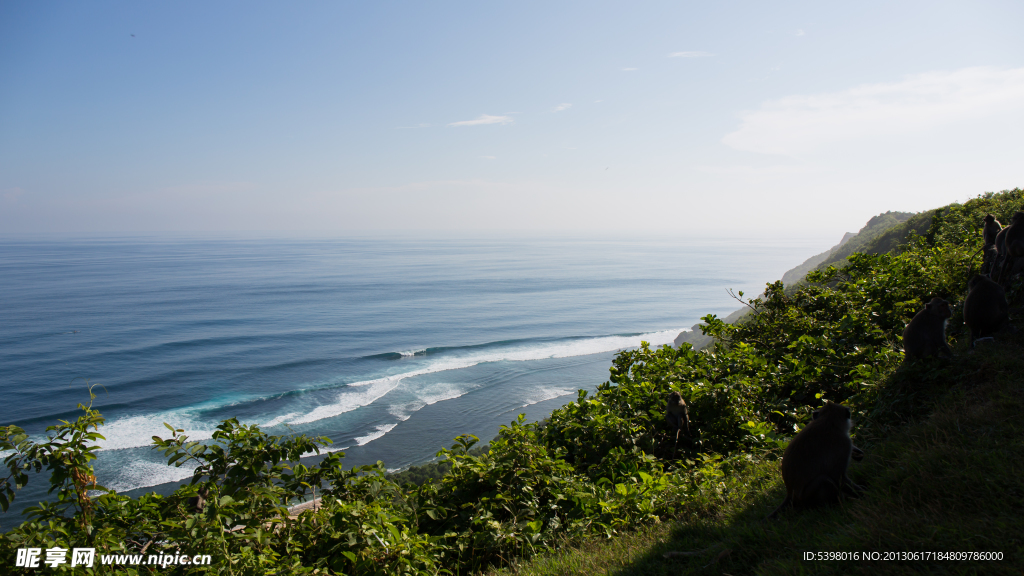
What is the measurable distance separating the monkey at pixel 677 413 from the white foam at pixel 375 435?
854 inches

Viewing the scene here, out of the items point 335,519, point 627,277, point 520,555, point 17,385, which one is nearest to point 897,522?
point 520,555

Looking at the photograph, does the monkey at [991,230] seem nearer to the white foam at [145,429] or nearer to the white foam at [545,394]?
the white foam at [545,394]

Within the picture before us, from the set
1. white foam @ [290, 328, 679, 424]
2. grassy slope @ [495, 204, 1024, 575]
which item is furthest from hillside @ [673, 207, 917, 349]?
white foam @ [290, 328, 679, 424]

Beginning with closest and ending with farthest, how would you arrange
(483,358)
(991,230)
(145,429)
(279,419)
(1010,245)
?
(1010,245)
(991,230)
(145,429)
(279,419)
(483,358)

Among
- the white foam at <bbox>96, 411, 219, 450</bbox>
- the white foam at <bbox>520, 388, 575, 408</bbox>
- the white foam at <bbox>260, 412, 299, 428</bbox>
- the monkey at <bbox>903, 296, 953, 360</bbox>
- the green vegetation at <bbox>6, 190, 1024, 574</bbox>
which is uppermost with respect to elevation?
the monkey at <bbox>903, 296, 953, 360</bbox>

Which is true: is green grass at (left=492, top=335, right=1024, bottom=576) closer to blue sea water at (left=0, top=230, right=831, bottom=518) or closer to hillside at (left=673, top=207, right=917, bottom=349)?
hillside at (left=673, top=207, right=917, bottom=349)

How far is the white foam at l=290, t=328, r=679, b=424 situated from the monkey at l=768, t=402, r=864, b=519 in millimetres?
28335

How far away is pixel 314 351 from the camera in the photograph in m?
42.3

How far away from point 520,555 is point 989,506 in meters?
3.65

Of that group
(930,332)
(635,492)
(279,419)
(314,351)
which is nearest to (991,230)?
(930,332)

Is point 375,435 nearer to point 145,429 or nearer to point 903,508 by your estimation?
point 145,429

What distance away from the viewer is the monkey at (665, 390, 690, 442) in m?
6.42

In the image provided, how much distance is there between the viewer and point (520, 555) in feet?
15.2

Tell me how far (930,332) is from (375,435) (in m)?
25.0
